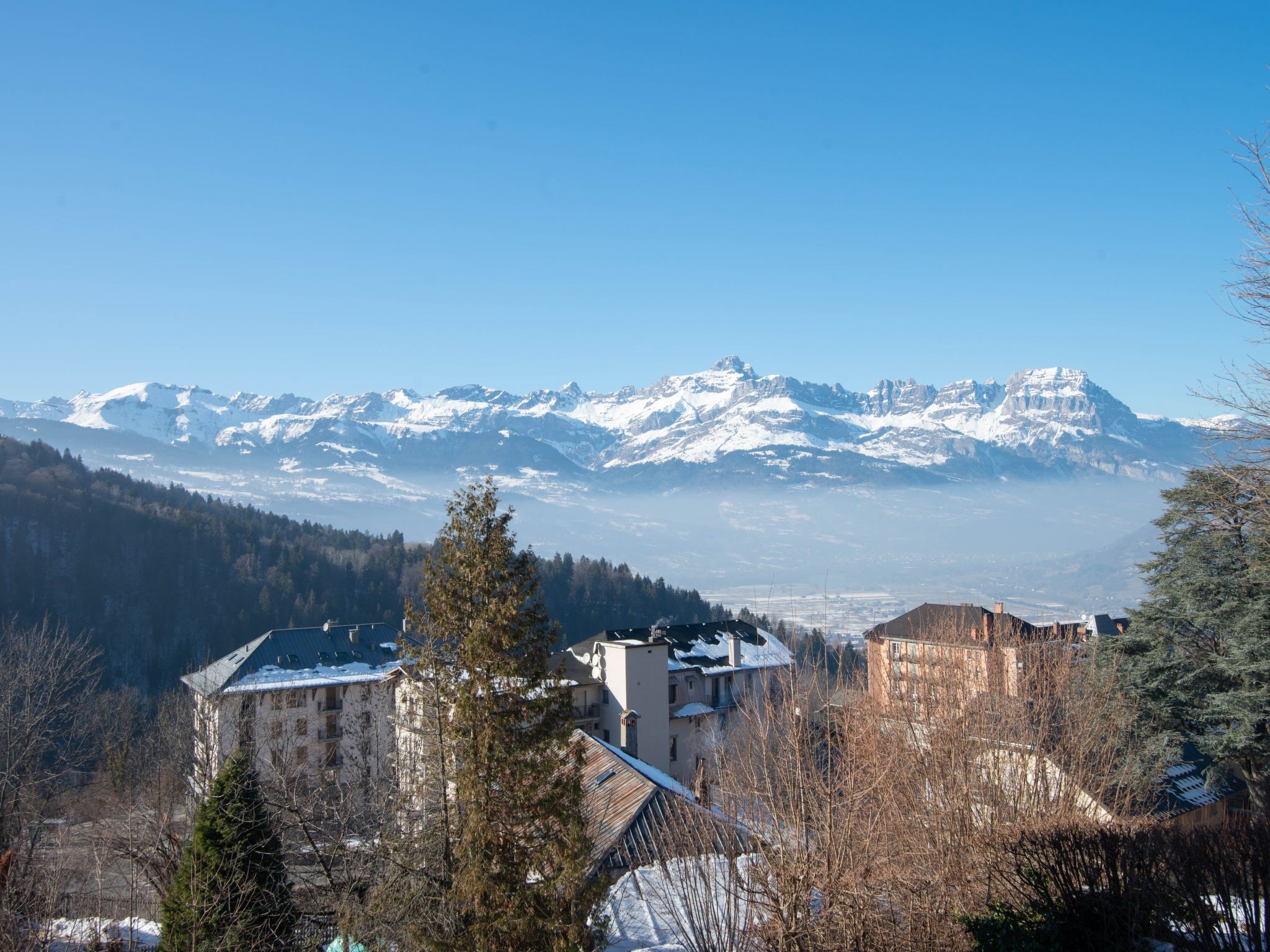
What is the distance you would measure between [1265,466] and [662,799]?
1732 centimetres

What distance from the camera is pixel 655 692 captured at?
5312 centimetres

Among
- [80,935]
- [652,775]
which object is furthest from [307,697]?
[80,935]

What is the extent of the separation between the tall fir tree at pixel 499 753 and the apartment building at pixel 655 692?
32364mm

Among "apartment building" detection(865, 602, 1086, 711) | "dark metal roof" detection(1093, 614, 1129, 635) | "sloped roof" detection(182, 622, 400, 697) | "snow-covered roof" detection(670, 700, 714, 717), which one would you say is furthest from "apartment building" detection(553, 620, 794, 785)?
"dark metal roof" detection(1093, 614, 1129, 635)

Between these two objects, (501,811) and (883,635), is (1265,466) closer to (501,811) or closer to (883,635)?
(501,811)

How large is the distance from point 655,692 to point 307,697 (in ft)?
85.2

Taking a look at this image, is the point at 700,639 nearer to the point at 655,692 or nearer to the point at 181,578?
the point at 655,692

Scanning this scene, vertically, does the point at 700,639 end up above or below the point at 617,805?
above

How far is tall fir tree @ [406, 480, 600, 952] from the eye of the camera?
13.6 metres

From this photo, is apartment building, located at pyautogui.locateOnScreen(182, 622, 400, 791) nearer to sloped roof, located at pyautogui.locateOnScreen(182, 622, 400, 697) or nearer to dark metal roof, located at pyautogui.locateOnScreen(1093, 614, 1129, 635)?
sloped roof, located at pyautogui.locateOnScreen(182, 622, 400, 697)

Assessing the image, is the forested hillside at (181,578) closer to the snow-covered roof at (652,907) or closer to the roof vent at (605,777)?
the roof vent at (605,777)

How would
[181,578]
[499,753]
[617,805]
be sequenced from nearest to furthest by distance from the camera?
[499,753], [617,805], [181,578]

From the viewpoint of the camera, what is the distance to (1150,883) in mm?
10312

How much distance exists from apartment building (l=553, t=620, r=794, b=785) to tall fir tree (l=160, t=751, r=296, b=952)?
27.7 m
